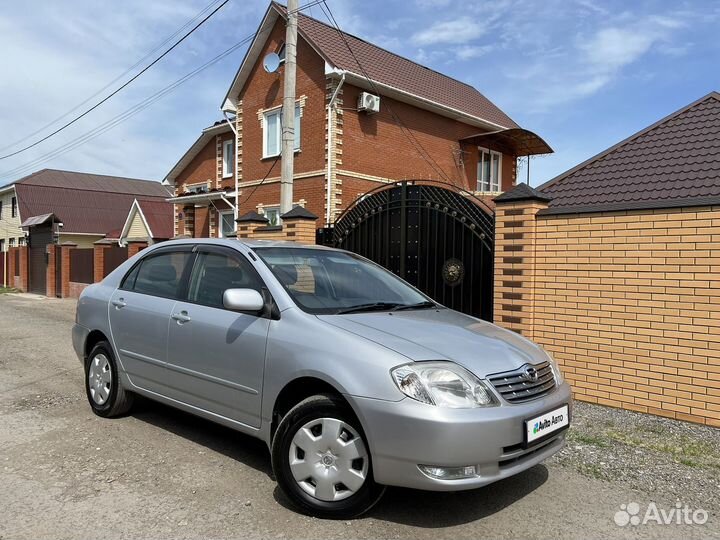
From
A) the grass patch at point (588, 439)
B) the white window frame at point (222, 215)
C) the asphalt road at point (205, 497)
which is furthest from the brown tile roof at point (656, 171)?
the white window frame at point (222, 215)

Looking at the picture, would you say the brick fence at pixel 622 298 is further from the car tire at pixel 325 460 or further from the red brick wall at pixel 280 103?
the red brick wall at pixel 280 103

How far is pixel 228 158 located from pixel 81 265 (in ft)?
20.9

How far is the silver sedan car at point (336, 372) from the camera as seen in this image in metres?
2.94

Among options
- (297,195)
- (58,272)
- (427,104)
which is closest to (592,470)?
(297,195)

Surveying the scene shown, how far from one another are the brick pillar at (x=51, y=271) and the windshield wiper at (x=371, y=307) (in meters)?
20.4

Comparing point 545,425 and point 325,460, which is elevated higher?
point 545,425

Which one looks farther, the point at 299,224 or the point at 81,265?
the point at 81,265

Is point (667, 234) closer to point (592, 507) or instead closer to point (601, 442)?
point (601, 442)

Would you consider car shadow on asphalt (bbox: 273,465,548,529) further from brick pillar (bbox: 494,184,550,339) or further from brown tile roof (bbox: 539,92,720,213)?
brown tile roof (bbox: 539,92,720,213)

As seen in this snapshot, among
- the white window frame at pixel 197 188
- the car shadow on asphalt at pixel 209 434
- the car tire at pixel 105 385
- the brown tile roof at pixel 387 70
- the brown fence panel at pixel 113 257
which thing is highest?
the brown tile roof at pixel 387 70

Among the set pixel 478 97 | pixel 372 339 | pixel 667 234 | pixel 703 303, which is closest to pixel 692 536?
pixel 372 339

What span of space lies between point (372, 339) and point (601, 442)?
2566mm

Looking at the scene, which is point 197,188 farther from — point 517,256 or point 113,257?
point 517,256

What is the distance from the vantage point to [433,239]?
7746mm
